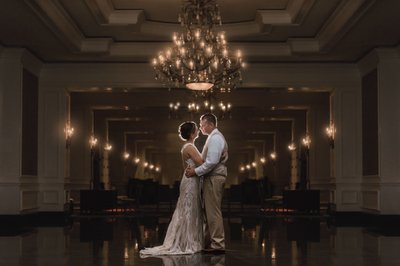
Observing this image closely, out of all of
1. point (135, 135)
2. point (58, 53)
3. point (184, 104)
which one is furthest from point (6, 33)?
point (135, 135)

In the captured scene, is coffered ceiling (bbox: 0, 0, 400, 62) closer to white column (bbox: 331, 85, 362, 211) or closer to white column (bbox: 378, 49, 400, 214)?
white column (bbox: 378, 49, 400, 214)

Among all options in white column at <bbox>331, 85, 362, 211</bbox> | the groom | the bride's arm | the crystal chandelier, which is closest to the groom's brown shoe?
the groom

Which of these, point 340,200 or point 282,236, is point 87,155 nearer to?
point 340,200

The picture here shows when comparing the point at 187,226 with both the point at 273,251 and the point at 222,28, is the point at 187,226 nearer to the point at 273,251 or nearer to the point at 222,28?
the point at 273,251

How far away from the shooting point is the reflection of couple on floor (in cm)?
796

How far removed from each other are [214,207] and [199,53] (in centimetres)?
381

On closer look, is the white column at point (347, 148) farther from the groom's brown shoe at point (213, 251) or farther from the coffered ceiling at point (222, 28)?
the groom's brown shoe at point (213, 251)

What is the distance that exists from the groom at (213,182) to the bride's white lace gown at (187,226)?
12 centimetres

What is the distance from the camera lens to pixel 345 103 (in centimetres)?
1554

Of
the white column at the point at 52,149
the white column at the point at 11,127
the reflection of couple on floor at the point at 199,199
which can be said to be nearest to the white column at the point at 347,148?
the white column at the point at 52,149

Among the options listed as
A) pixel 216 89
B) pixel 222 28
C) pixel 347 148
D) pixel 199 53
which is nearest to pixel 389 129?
pixel 347 148

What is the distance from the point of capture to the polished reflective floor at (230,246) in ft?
24.3

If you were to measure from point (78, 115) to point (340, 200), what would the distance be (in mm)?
8650

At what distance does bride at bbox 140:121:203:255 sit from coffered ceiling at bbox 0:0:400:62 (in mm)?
3594
